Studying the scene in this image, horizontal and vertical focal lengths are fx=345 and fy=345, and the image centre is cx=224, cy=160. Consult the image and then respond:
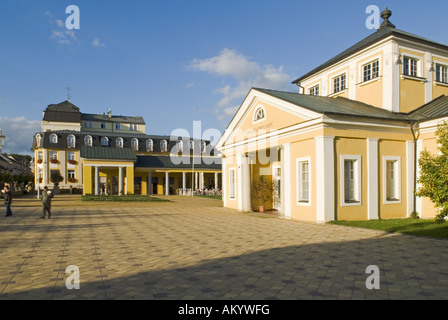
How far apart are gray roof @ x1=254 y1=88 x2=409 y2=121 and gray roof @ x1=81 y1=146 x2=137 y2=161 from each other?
27.8 metres

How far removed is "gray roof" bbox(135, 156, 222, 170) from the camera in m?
48.7

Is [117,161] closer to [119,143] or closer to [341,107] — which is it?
[119,143]

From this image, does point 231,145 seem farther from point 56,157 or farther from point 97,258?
point 56,157

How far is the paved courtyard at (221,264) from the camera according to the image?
18.3 feet

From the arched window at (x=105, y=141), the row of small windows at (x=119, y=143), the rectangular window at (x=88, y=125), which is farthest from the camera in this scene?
the rectangular window at (x=88, y=125)

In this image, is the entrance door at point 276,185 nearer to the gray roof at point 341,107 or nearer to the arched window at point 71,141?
the gray roof at point 341,107

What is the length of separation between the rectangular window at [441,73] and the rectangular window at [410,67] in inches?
Answer: 68.9

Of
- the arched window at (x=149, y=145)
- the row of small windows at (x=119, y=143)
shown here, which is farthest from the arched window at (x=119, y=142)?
the arched window at (x=149, y=145)

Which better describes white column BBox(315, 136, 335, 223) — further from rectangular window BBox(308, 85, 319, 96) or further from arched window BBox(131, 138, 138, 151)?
arched window BBox(131, 138, 138, 151)

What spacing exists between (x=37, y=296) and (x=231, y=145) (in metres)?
18.2

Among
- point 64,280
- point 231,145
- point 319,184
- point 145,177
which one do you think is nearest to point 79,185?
point 145,177

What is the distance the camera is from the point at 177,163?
50.8m

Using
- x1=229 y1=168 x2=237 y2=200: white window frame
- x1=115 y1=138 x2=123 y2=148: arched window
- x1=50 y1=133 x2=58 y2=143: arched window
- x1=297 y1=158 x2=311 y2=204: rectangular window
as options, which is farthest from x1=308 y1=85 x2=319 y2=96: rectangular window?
x1=50 y1=133 x2=58 y2=143: arched window
